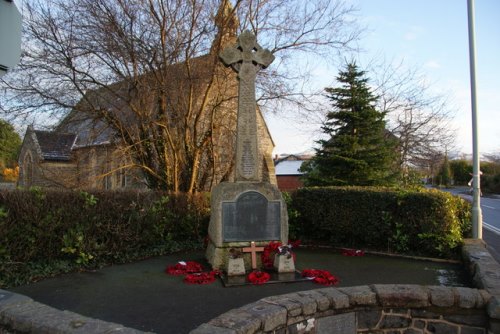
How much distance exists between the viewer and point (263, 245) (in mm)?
7059

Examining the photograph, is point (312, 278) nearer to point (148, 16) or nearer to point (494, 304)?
point (494, 304)

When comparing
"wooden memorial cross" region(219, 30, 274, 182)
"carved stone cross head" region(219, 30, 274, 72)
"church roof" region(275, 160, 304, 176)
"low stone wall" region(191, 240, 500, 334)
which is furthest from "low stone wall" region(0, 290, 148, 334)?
"church roof" region(275, 160, 304, 176)

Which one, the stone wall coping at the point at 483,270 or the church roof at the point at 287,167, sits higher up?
the church roof at the point at 287,167

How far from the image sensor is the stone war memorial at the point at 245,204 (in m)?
6.92

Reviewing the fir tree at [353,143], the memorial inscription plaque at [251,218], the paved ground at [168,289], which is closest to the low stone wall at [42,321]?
the paved ground at [168,289]

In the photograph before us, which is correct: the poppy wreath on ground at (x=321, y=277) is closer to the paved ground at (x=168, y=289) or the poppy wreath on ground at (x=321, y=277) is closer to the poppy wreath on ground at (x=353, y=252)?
the paved ground at (x=168, y=289)

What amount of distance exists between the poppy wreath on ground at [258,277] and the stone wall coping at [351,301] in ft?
5.02

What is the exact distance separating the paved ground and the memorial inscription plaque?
3.18 ft

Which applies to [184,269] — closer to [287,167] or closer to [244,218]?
[244,218]

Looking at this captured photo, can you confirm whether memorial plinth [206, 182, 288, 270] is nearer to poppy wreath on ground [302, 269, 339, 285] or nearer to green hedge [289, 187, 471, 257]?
poppy wreath on ground [302, 269, 339, 285]

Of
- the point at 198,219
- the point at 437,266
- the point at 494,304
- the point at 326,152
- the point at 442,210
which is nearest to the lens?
the point at 494,304

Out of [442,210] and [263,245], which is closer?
[263,245]

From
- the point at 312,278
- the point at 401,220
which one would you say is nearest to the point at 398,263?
the point at 401,220

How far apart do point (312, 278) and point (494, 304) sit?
2.57 meters
